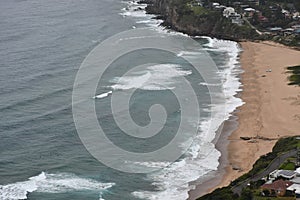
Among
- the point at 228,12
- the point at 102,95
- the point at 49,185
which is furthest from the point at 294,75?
the point at 49,185

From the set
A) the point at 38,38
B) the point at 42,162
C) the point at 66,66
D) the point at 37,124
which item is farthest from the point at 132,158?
the point at 38,38

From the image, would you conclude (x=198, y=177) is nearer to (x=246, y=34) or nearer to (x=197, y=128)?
(x=197, y=128)

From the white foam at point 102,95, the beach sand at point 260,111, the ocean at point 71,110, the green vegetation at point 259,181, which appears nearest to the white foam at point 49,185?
the ocean at point 71,110

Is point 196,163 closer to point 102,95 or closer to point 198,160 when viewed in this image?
point 198,160

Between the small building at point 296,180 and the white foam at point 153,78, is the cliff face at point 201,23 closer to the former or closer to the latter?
the white foam at point 153,78

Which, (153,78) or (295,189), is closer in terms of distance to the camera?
(295,189)

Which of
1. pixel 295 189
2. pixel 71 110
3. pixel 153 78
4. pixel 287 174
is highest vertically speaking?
pixel 287 174
